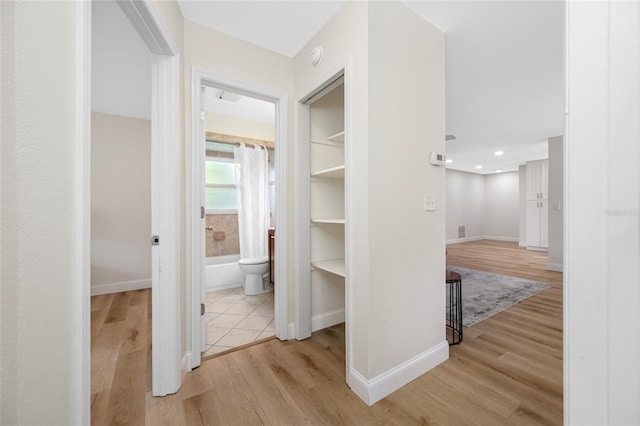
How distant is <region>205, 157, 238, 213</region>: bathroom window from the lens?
3.88m

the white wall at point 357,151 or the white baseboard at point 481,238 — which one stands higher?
the white wall at point 357,151

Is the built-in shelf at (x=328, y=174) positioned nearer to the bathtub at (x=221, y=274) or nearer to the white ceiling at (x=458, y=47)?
the white ceiling at (x=458, y=47)

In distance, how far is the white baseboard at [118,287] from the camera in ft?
10.8

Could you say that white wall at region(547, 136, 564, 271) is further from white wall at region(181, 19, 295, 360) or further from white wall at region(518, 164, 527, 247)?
white wall at region(181, 19, 295, 360)

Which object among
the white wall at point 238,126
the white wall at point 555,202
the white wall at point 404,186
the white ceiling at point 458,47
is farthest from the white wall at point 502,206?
the white wall at point 404,186

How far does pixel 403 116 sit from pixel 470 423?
5.66 feet

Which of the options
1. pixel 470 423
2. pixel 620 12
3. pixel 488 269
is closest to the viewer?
pixel 620 12

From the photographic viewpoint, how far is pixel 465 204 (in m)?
8.43

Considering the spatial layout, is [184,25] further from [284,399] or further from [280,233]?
[284,399]

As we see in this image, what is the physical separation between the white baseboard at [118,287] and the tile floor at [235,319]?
3.56 feet

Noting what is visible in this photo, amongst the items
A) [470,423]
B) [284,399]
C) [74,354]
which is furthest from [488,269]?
[74,354]

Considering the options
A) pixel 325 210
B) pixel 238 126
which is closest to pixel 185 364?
pixel 325 210

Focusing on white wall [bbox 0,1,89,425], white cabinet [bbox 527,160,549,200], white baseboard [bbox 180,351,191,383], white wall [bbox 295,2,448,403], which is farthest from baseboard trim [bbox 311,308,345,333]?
white cabinet [bbox 527,160,549,200]

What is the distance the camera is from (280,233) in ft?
6.88
